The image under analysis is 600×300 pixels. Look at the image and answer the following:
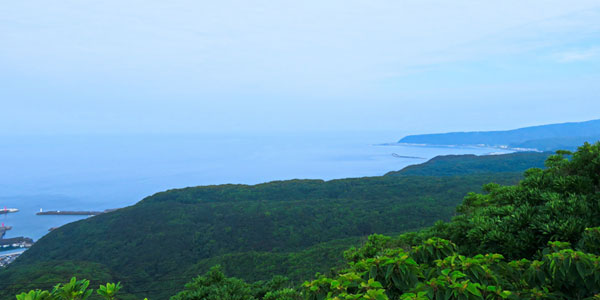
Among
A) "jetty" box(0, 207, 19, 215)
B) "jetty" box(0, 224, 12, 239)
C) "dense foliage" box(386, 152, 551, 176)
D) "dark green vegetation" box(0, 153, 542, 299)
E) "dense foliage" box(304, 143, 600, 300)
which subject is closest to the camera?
"dense foliage" box(304, 143, 600, 300)

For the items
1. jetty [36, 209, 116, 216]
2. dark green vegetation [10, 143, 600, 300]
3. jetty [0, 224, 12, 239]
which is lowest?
jetty [0, 224, 12, 239]

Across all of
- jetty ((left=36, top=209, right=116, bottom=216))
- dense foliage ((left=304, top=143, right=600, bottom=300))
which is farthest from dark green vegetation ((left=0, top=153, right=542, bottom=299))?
jetty ((left=36, top=209, right=116, bottom=216))

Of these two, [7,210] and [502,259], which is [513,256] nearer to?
[502,259]

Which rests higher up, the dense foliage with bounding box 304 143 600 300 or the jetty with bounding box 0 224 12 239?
the dense foliage with bounding box 304 143 600 300

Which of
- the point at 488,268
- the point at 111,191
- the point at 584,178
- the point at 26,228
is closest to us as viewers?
the point at 488,268

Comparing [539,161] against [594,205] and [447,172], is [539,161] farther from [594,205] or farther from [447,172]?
[594,205]

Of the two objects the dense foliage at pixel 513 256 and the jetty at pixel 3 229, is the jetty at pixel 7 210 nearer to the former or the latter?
the jetty at pixel 3 229

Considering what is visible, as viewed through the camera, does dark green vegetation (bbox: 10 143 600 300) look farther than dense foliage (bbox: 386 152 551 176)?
No

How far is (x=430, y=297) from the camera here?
2785 millimetres

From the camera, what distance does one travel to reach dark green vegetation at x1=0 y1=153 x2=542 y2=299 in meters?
30.3

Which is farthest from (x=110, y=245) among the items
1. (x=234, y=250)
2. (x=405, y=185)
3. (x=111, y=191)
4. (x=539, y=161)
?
(x=539, y=161)

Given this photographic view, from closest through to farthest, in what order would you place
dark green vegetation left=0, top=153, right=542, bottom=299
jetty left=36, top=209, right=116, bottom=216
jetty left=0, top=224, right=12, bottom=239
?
1. dark green vegetation left=0, top=153, right=542, bottom=299
2. jetty left=0, top=224, right=12, bottom=239
3. jetty left=36, top=209, right=116, bottom=216

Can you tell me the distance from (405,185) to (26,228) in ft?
265

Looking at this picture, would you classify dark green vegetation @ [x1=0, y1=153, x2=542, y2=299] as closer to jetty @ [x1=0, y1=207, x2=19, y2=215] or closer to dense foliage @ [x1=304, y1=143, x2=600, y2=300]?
dense foliage @ [x1=304, y1=143, x2=600, y2=300]
